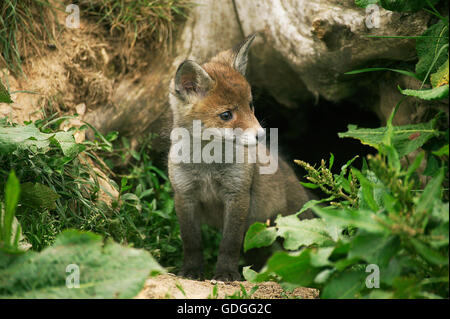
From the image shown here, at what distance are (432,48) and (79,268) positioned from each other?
2.30 meters

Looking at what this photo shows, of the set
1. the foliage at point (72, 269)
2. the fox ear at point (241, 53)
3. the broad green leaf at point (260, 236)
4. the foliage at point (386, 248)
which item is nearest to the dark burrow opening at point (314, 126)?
the fox ear at point (241, 53)

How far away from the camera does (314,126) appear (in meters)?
6.04

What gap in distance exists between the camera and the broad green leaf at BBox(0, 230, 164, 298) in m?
1.87

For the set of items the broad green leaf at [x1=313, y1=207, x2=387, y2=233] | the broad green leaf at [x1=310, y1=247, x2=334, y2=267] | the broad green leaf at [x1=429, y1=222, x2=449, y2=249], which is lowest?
the broad green leaf at [x1=310, y1=247, x2=334, y2=267]

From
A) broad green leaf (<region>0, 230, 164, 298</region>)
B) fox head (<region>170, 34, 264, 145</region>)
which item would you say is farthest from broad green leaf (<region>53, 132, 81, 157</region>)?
broad green leaf (<region>0, 230, 164, 298</region>)

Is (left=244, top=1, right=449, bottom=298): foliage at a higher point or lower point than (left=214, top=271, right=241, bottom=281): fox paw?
higher

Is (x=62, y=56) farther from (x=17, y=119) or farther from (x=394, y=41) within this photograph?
(x=394, y=41)

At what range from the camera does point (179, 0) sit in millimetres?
4672

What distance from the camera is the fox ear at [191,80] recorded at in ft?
11.2

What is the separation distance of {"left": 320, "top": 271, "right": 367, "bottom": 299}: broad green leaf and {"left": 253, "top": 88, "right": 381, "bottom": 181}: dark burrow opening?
3.09 meters

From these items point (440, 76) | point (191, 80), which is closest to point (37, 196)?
point (191, 80)

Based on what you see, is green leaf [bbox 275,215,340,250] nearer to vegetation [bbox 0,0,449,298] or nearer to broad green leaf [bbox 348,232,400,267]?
vegetation [bbox 0,0,449,298]

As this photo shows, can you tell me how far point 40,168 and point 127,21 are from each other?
6.32 ft

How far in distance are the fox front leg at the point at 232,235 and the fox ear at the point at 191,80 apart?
3.12 ft
